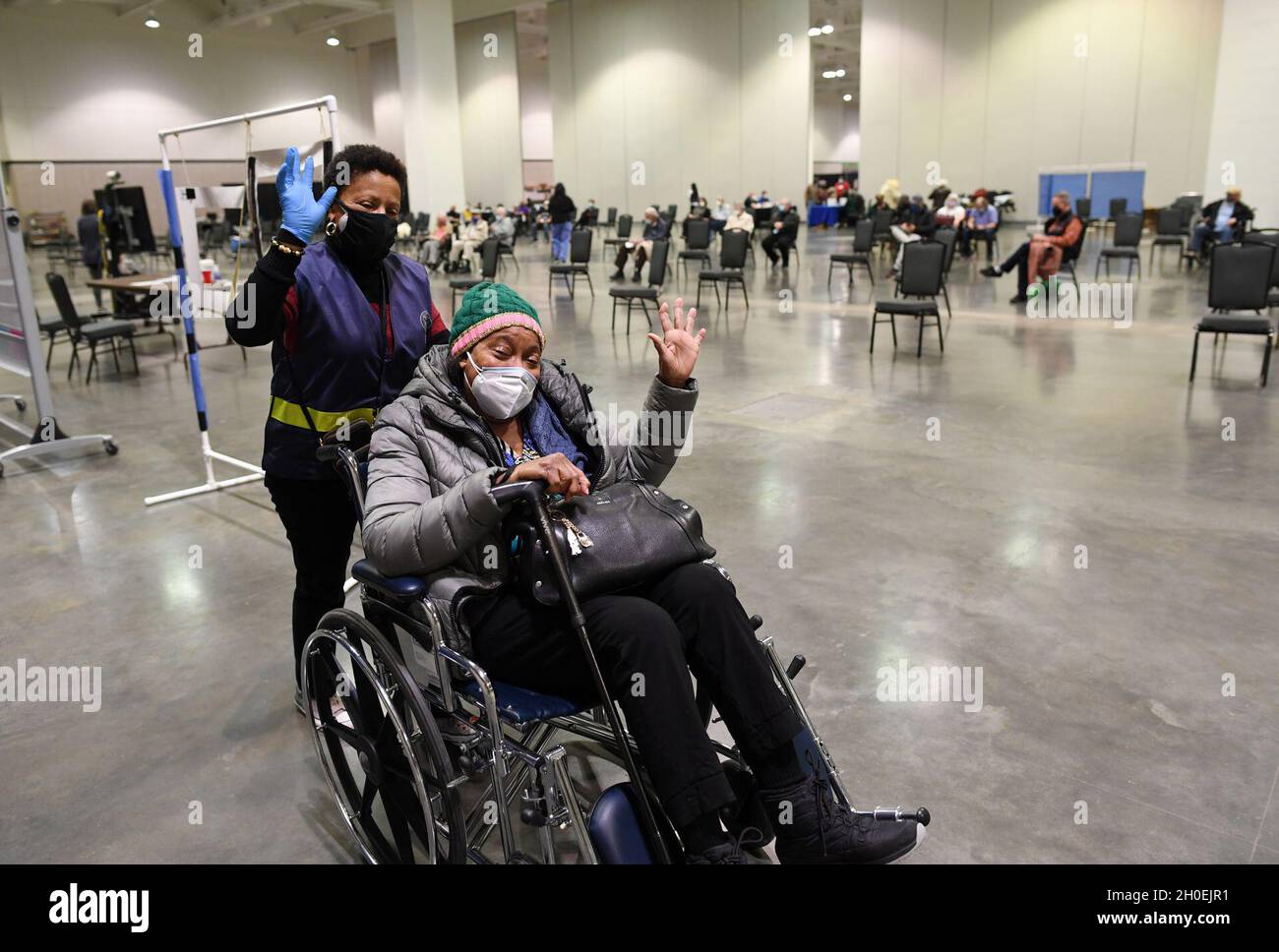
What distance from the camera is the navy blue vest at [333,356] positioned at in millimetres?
2146

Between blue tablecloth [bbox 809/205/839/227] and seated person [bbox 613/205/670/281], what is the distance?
8.41 metres

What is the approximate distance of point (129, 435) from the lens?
5754 mm

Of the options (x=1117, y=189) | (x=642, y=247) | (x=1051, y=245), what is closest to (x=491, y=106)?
(x=642, y=247)

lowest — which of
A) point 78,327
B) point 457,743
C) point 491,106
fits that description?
point 457,743

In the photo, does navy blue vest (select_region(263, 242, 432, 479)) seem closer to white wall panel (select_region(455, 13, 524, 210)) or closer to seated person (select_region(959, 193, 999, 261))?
seated person (select_region(959, 193, 999, 261))

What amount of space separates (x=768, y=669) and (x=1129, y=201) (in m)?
19.3

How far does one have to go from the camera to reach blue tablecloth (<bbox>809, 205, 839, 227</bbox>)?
22.7m

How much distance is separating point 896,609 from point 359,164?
216cm

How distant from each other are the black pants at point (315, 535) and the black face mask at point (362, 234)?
0.56 meters

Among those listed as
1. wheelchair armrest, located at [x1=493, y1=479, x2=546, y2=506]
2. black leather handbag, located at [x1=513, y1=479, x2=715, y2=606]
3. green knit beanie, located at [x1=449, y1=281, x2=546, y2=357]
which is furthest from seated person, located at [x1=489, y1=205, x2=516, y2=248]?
wheelchair armrest, located at [x1=493, y1=479, x2=546, y2=506]

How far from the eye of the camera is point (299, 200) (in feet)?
6.71

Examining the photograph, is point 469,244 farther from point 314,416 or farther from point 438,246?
point 314,416
